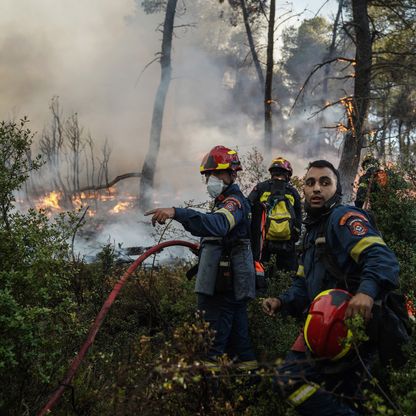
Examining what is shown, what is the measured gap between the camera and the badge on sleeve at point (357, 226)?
2639 mm

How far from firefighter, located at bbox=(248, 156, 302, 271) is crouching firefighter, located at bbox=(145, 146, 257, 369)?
5.62 ft

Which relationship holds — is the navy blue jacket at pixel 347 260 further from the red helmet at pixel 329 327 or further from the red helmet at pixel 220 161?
the red helmet at pixel 220 161

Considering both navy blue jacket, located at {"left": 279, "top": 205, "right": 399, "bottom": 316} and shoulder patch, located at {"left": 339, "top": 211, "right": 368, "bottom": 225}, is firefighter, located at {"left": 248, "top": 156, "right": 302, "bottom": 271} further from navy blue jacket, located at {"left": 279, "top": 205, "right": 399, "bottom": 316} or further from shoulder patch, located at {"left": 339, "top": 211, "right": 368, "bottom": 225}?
shoulder patch, located at {"left": 339, "top": 211, "right": 368, "bottom": 225}

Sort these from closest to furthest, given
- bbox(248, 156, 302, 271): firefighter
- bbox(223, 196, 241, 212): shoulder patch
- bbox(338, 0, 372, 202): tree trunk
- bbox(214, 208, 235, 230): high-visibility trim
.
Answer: bbox(214, 208, 235, 230): high-visibility trim → bbox(223, 196, 241, 212): shoulder patch → bbox(248, 156, 302, 271): firefighter → bbox(338, 0, 372, 202): tree trunk

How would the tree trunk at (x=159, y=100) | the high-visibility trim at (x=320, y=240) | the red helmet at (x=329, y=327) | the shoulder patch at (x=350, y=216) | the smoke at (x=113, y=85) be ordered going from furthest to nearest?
the smoke at (x=113, y=85)
the tree trunk at (x=159, y=100)
the high-visibility trim at (x=320, y=240)
the shoulder patch at (x=350, y=216)
the red helmet at (x=329, y=327)

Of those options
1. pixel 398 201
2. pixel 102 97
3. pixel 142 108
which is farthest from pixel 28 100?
pixel 398 201

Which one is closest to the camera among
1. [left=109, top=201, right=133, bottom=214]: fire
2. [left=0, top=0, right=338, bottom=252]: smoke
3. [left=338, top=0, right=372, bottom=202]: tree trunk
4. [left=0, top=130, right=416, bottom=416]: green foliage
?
[left=0, top=130, right=416, bottom=416]: green foliage

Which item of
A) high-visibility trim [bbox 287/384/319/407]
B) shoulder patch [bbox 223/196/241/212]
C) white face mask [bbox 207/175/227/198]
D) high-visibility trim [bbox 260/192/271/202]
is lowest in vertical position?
high-visibility trim [bbox 287/384/319/407]

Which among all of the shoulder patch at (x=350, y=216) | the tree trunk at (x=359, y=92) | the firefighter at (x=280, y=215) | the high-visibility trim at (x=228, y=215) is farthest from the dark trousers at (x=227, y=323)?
the tree trunk at (x=359, y=92)

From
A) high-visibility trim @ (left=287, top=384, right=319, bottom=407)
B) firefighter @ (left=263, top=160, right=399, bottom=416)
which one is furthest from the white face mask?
high-visibility trim @ (left=287, top=384, right=319, bottom=407)

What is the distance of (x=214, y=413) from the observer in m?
2.83

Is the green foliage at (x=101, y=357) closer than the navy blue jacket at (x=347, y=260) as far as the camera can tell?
Yes

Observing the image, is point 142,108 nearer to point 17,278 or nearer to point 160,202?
point 160,202

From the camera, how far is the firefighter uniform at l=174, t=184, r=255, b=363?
374 cm
